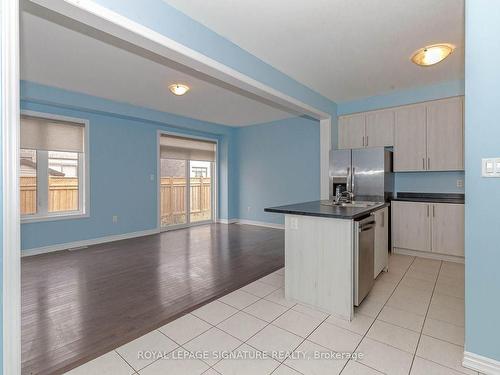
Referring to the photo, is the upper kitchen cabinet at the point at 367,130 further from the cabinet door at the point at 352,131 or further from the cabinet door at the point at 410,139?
the cabinet door at the point at 410,139

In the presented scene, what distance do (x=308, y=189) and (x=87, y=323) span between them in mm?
4809

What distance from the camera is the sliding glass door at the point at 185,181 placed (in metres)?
6.21

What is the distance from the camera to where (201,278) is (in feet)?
10.5

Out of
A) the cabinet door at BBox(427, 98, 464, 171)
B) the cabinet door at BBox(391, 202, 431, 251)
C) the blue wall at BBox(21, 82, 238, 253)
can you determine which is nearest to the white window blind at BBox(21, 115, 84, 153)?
the blue wall at BBox(21, 82, 238, 253)

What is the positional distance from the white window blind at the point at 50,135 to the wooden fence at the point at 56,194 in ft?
1.80

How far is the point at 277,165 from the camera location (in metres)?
6.53

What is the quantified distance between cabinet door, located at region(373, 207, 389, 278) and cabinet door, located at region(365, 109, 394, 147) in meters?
1.66

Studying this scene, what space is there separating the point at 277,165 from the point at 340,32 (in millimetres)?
4081

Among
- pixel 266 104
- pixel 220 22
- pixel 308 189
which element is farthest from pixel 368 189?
pixel 220 22

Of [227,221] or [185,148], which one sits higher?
[185,148]

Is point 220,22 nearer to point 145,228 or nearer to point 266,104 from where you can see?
point 266,104

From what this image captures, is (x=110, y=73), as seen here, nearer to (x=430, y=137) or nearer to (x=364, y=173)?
(x=364, y=173)

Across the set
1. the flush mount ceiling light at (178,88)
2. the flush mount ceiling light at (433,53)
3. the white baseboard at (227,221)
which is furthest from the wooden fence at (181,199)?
the flush mount ceiling light at (433,53)

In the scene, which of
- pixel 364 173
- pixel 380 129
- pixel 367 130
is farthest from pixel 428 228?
pixel 367 130
